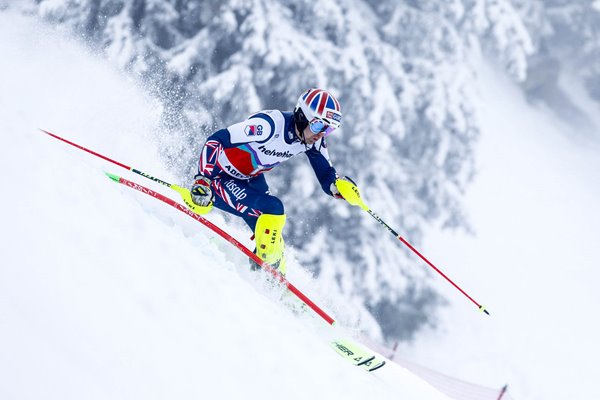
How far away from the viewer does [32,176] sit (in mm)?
3311

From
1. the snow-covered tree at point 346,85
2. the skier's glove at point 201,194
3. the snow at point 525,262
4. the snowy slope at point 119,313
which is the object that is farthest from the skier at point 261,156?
the snow at point 525,262

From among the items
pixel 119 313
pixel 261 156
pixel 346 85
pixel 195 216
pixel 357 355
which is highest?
pixel 346 85

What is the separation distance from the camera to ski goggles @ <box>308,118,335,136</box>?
15.7 feet

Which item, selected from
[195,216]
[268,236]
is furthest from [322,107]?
[195,216]

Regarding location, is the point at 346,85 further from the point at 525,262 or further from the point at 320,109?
the point at 525,262

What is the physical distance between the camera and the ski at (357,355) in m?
4.13

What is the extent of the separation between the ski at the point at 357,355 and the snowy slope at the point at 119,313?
0.34 ft

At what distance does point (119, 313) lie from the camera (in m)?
2.76

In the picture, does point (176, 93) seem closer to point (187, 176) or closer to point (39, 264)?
point (187, 176)

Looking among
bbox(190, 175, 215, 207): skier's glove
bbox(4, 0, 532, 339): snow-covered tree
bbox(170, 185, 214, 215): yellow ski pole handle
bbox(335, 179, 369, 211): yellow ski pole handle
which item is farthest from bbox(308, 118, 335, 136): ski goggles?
bbox(4, 0, 532, 339): snow-covered tree

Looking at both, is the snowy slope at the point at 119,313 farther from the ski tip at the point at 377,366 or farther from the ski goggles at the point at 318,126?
the ski goggles at the point at 318,126

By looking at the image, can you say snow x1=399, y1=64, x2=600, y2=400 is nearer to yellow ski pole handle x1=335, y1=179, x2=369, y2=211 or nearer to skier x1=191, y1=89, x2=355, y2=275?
yellow ski pole handle x1=335, y1=179, x2=369, y2=211

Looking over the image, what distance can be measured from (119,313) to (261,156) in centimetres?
261

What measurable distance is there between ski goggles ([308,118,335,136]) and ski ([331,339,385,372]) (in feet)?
5.63
